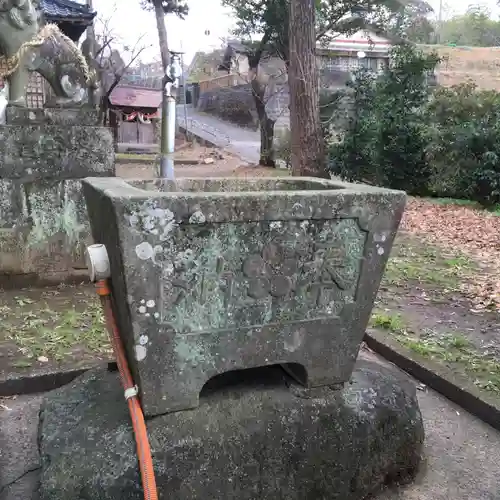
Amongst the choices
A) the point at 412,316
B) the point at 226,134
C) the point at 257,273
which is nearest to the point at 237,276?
the point at 257,273

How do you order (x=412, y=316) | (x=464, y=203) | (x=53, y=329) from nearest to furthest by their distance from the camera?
(x=53, y=329)
(x=412, y=316)
(x=464, y=203)

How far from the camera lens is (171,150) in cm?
899

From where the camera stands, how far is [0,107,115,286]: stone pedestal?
491cm

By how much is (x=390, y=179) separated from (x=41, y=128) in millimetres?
9435

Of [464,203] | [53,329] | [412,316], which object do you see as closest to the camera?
[53,329]

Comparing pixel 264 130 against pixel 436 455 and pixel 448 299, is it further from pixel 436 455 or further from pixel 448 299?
pixel 436 455

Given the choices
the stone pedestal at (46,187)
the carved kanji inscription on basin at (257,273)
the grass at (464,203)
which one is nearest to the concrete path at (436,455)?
the carved kanji inscription on basin at (257,273)

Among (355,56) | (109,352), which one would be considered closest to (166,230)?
(109,352)

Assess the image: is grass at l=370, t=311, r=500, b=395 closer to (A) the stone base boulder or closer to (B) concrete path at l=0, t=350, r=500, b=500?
(B) concrete path at l=0, t=350, r=500, b=500

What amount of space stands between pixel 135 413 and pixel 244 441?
0.45 meters

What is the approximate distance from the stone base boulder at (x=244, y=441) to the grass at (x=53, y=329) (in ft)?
3.89

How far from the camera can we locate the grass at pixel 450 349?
340 centimetres

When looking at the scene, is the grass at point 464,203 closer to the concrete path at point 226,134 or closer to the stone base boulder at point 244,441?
the stone base boulder at point 244,441

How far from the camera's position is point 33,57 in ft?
17.1
